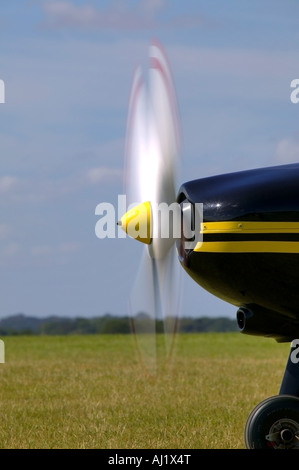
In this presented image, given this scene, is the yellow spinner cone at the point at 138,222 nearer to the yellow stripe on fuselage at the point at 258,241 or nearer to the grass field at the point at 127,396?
the yellow stripe on fuselage at the point at 258,241

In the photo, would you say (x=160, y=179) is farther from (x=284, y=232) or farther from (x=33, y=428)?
(x=33, y=428)

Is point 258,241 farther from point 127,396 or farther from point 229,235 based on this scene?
point 127,396

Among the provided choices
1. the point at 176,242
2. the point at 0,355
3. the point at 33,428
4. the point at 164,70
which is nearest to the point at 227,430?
the point at 33,428

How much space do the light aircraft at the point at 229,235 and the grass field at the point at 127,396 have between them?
4.70ft

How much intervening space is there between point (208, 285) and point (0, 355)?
1274cm

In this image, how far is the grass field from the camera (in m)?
10.3

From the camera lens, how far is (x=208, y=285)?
840 cm

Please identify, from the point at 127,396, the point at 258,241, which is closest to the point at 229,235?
the point at 258,241

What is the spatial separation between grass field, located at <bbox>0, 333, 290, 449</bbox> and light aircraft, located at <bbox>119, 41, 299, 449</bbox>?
4.70ft

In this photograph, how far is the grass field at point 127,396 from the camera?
A: 33.7ft

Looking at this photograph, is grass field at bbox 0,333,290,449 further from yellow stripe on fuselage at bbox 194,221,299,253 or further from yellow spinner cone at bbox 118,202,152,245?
yellow stripe on fuselage at bbox 194,221,299,253

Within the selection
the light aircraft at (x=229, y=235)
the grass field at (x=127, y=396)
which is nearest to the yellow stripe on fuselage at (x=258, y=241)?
the light aircraft at (x=229, y=235)

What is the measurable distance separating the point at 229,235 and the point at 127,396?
6414 millimetres

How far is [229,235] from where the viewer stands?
26.3 ft
